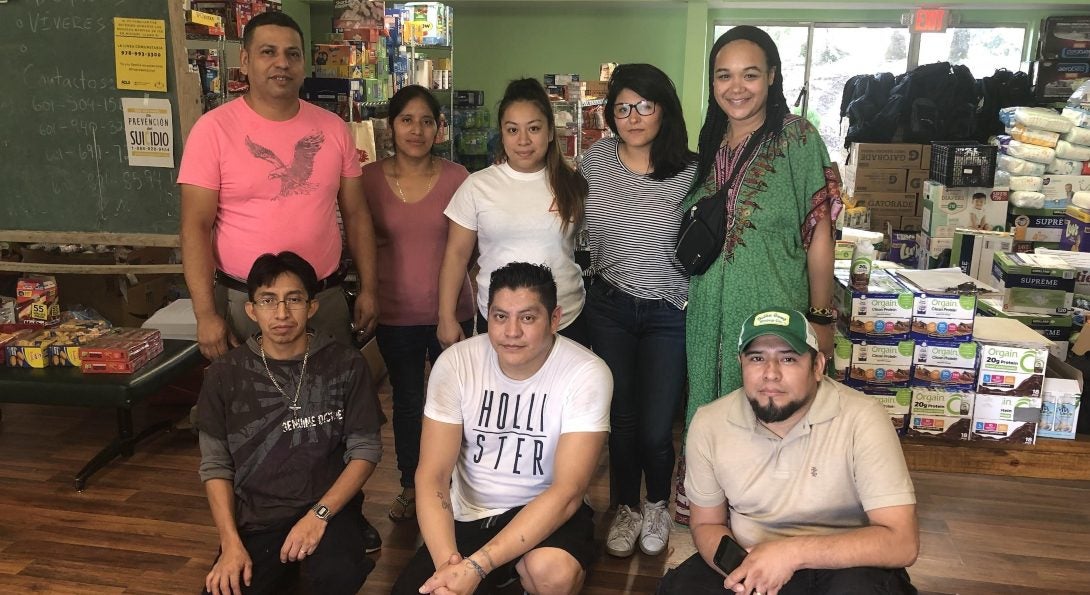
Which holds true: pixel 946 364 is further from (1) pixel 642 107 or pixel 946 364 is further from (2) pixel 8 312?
(2) pixel 8 312

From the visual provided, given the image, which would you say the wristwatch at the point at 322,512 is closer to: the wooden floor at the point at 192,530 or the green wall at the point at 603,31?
the wooden floor at the point at 192,530

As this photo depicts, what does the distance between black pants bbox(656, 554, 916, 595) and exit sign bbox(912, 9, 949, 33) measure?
6.93 metres

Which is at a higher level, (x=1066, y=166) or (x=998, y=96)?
(x=998, y=96)

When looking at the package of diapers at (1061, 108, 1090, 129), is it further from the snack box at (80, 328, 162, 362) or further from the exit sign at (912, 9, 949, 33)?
the snack box at (80, 328, 162, 362)

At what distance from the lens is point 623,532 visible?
2.75 meters

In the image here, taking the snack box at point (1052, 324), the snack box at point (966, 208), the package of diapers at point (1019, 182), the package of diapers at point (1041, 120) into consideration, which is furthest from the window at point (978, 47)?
the snack box at point (1052, 324)

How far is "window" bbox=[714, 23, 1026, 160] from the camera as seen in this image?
28.1ft

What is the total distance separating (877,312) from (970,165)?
3.17 metres

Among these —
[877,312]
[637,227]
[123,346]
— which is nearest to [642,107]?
[637,227]

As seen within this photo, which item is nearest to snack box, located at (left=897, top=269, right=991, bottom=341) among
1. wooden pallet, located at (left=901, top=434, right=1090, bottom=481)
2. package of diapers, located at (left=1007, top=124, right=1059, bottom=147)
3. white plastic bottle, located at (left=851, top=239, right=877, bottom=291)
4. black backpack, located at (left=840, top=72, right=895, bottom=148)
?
white plastic bottle, located at (left=851, top=239, right=877, bottom=291)

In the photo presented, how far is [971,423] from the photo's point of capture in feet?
11.3

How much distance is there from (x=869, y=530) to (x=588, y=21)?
7723 millimetres

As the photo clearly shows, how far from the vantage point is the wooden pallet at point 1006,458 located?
3.39m

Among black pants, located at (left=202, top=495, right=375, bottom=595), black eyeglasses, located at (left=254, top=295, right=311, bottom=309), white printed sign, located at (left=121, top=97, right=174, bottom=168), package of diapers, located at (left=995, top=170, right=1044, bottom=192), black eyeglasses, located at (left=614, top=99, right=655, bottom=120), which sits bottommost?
black pants, located at (left=202, top=495, right=375, bottom=595)
